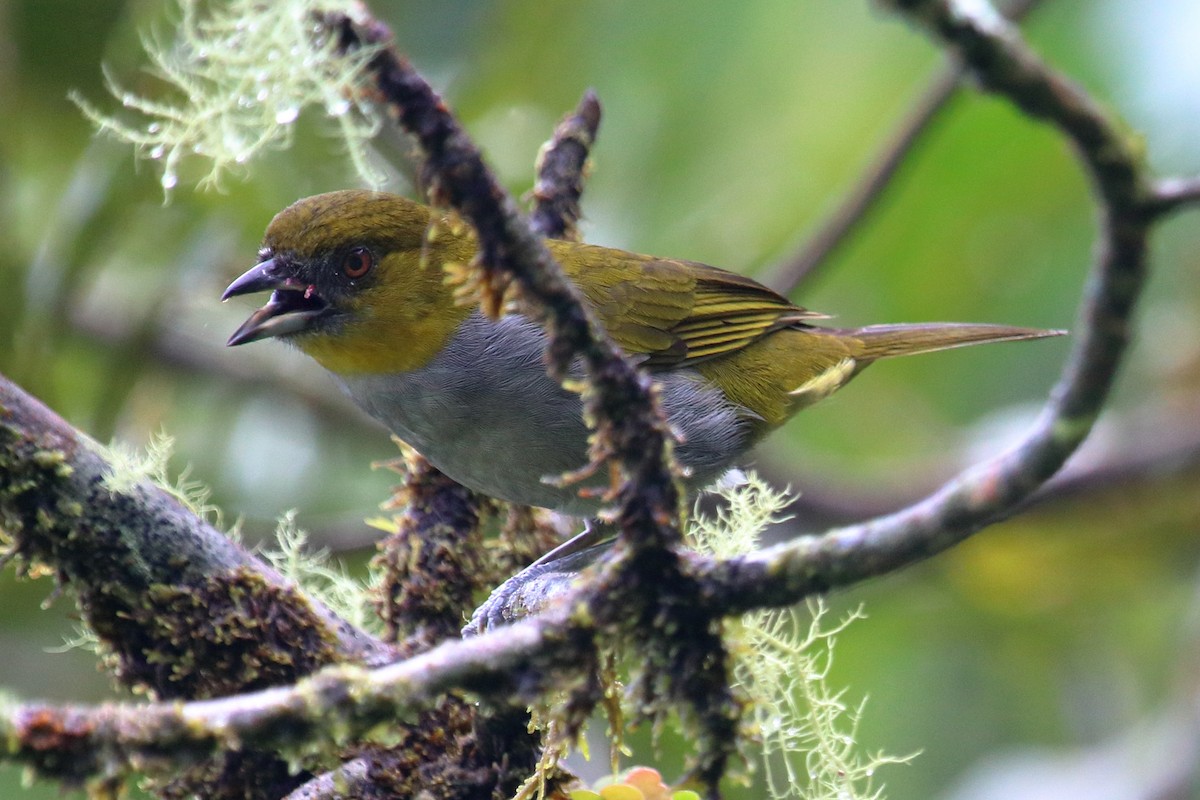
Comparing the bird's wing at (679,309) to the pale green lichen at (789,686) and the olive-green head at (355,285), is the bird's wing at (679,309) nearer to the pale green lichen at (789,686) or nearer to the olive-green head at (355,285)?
the olive-green head at (355,285)

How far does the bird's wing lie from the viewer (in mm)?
3496

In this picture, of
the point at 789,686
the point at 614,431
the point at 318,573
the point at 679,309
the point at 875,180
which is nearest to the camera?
the point at 614,431

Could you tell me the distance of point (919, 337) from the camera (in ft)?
12.7

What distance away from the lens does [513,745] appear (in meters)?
2.32

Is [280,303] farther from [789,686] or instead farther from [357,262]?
[789,686]

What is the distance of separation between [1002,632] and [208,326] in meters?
3.78

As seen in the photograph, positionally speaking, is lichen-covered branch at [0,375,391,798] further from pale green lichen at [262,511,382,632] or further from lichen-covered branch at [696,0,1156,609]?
lichen-covered branch at [696,0,1156,609]

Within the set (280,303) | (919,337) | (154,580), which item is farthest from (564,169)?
(154,580)

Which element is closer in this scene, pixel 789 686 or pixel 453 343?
pixel 789 686

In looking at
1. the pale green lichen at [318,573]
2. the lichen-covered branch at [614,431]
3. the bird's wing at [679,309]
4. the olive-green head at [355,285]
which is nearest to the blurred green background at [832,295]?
the bird's wing at [679,309]

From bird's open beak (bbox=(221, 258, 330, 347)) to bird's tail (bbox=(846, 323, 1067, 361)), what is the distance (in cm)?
173

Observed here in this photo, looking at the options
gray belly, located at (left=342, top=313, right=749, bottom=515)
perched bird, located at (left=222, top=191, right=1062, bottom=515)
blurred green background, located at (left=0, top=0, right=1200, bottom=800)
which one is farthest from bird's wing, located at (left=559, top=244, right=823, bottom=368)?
blurred green background, located at (left=0, top=0, right=1200, bottom=800)

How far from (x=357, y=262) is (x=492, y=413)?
509 mm

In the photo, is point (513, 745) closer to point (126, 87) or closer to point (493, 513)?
point (493, 513)
